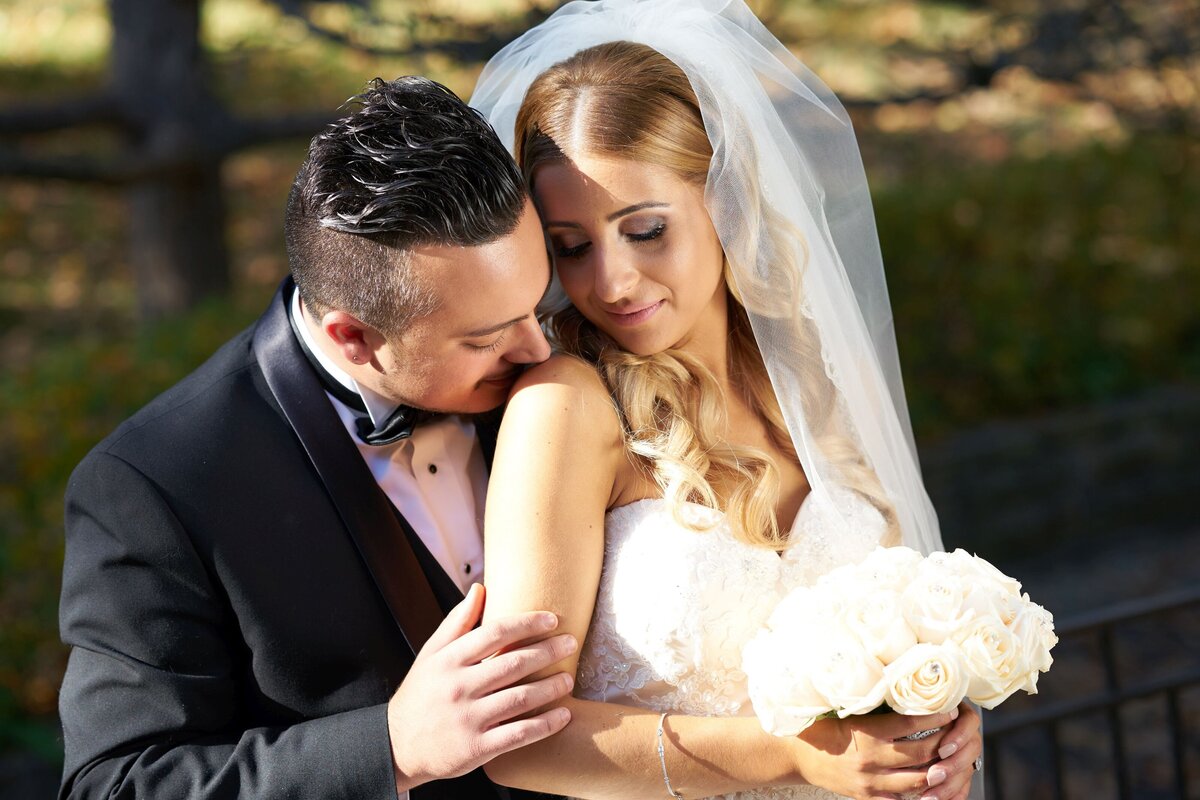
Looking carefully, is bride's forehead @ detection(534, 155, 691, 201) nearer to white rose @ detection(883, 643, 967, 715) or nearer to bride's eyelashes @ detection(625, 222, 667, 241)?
bride's eyelashes @ detection(625, 222, 667, 241)

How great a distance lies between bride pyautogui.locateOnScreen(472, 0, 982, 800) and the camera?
226 cm

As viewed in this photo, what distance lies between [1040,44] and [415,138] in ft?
17.1

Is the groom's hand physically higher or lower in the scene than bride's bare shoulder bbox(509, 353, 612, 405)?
lower

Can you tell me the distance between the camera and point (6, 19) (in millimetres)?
10734

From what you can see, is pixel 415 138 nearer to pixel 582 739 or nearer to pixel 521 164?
pixel 521 164

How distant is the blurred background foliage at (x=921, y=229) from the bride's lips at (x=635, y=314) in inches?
107

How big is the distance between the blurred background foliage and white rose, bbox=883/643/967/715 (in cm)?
329

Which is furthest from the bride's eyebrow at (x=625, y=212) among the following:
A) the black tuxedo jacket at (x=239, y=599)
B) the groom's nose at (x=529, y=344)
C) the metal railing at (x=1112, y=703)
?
the metal railing at (x=1112, y=703)

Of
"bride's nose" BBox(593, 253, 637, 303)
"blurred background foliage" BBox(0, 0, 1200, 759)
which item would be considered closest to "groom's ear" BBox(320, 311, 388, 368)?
"bride's nose" BBox(593, 253, 637, 303)

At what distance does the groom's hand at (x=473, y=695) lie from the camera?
2.06m

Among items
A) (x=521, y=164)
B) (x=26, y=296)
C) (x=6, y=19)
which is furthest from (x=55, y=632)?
(x=6, y=19)

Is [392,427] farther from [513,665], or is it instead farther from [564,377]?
[513,665]

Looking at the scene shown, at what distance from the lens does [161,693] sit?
2.19 m

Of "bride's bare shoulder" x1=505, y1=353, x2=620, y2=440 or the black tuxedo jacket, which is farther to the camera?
"bride's bare shoulder" x1=505, y1=353, x2=620, y2=440
